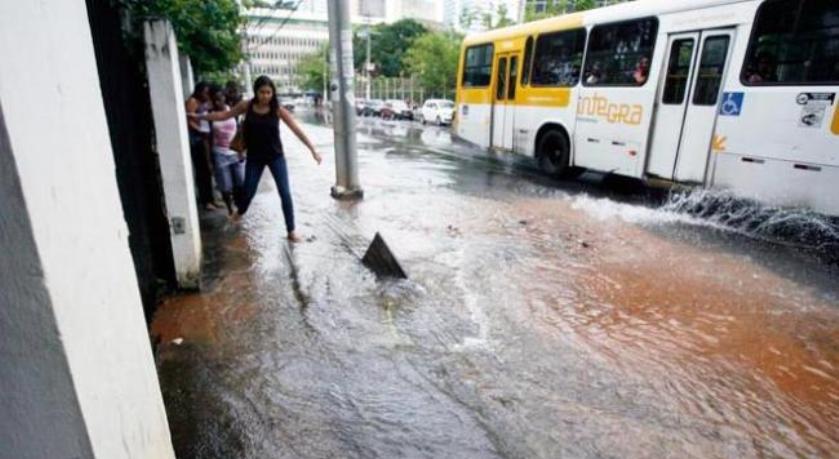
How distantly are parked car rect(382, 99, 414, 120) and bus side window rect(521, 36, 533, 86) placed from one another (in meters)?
20.8

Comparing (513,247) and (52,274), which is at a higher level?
(52,274)

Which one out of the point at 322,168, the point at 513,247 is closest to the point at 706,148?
the point at 513,247

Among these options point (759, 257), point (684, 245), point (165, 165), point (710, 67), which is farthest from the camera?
point (710, 67)

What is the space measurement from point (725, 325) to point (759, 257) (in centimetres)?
210

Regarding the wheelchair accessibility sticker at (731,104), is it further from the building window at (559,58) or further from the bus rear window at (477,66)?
the bus rear window at (477,66)

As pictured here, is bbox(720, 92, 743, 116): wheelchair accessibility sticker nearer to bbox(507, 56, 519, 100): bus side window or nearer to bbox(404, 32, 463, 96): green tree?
bbox(507, 56, 519, 100): bus side window

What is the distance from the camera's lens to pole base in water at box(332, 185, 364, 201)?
25.5ft

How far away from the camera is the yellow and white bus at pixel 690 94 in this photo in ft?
18.9

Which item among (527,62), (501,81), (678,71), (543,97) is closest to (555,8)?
(501,81)

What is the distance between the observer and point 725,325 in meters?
3.81

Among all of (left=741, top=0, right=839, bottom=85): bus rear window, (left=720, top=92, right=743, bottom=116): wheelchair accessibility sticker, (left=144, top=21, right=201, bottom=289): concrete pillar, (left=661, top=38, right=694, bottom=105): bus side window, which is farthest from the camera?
(left=661, top=38, right=694, bottom=105): bus side window

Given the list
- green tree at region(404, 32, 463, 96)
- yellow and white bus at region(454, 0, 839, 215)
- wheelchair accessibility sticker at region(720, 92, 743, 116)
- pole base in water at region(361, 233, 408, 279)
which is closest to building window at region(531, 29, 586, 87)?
yellow and white bus at region(454, 0, 839, 215)

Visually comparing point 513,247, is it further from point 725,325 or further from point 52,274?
point 52,274

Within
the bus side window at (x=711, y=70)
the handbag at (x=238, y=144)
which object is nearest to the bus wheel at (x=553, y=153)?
the bus side window at (x=711, y=70)
